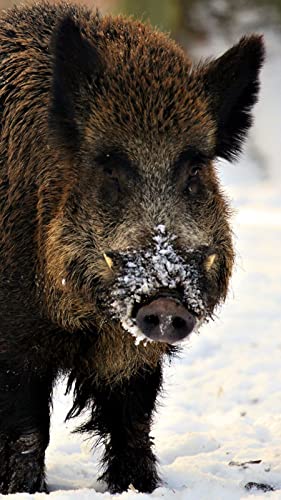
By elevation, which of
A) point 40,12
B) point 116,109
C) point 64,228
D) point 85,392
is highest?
point 40,12

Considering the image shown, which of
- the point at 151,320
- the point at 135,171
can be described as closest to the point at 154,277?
the point at 151,320

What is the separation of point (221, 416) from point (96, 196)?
3159 millimetres

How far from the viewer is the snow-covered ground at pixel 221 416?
569 cm

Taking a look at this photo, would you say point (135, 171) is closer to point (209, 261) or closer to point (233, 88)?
point (209, 261)

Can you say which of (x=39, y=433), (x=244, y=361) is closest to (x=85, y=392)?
(x=39, y=433)

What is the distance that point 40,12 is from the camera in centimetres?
575

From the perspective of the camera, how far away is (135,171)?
457cm

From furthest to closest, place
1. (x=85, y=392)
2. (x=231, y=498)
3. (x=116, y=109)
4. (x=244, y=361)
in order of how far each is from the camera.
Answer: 1. (x=244, y=361)
2. (x=85, y=392)
3. (x=231, y=498)
4. (x=116, y=109)

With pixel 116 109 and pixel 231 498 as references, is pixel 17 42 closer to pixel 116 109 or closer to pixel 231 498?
pixel 116 109

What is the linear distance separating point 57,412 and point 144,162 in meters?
3.17

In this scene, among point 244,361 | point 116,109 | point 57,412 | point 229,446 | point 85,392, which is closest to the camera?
point 116,109

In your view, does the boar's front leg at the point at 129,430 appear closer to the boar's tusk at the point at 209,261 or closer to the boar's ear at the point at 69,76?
the boar's tusk at the point at 209,261

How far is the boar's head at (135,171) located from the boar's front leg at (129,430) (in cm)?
77

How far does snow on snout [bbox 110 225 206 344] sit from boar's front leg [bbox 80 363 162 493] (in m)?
1.27
